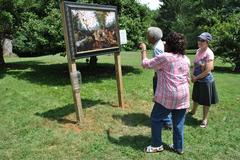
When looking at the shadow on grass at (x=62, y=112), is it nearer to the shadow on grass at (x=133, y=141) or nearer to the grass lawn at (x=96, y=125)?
the grass lawn at (x=96, y=125)

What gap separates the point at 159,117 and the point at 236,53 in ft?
37.5

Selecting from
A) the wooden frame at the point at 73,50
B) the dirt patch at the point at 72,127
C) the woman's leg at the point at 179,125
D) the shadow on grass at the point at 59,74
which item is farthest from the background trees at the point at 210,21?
the woman's leg at the point at 179,125

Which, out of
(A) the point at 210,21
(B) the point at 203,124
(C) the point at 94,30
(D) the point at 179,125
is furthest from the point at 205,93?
(A) the point at 210,21

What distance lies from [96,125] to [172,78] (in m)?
2.05

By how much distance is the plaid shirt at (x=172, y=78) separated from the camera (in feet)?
17.0

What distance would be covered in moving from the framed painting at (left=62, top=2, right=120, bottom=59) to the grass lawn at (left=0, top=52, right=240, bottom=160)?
4.40 feet

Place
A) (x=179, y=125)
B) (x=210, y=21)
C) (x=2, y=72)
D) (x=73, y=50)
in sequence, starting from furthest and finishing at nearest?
(x=210, y=21), (x=2, y=72), (x=73, y=50), (x=179, y=125)

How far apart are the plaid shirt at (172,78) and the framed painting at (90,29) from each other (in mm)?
1610

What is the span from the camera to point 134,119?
699cm

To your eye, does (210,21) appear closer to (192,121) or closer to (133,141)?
(192,121)

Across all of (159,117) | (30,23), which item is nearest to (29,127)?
(159,117)

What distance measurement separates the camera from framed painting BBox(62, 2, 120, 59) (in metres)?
6.15

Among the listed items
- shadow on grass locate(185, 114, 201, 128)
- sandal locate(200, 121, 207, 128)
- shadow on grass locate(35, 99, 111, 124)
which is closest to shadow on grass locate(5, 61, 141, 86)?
shadow on grass locate(35, 99, 111, 124)

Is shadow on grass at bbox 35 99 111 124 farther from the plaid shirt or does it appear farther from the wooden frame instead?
the plaid shirt
